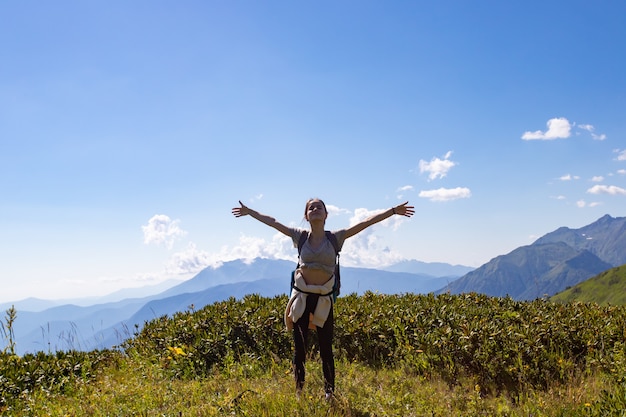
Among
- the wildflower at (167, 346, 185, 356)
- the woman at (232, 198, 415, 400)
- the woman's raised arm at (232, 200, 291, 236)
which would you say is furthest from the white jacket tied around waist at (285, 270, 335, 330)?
the wildflower at (167, 346, 185, 356)

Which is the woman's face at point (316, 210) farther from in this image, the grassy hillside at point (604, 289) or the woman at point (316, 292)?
the grassy hillside at point (604, 289)

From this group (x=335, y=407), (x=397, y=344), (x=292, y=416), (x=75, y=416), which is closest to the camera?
(x=292, y=416)

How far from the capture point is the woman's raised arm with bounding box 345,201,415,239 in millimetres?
5831

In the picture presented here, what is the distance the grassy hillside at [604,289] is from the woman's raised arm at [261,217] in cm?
16895

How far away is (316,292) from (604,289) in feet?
615

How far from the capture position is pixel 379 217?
19.5ft

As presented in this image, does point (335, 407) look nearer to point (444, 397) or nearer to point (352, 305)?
point (444, 397)

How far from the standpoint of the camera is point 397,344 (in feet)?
25.9

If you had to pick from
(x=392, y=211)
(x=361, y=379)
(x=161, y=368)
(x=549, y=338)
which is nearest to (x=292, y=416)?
(x=361, y=379)

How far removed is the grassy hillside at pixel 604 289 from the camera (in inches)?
5891

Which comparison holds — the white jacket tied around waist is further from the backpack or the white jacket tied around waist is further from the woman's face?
the woman's face

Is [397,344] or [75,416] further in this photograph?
[397,344]

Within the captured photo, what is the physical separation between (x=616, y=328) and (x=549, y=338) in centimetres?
122

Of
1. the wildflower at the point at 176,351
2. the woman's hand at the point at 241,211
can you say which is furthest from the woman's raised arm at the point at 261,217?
the wildflower at the point at 176,351
